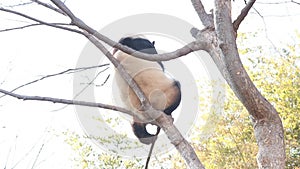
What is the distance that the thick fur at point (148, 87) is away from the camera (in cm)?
212

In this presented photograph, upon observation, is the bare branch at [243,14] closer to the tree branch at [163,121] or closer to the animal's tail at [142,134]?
the tree branch at [163,121]

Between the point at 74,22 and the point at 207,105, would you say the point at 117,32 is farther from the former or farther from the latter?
the point at 207,105

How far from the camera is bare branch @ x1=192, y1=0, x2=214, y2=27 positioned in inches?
69.3

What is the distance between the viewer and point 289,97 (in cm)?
575

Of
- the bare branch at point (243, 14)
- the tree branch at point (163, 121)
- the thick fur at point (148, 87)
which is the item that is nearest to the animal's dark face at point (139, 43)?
the thick fur at point (148, 87)

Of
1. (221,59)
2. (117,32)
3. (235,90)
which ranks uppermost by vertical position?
(117,32)

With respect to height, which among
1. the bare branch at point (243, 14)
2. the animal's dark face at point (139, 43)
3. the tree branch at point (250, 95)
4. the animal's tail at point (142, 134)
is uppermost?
the animal's dark face at point (139, 43)

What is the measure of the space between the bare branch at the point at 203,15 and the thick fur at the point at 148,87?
45cm

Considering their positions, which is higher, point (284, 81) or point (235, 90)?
point (284, 81)

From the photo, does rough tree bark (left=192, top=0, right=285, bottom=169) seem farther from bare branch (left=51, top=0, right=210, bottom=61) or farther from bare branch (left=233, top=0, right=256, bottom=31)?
bare branch (left=51, top=0, right=210, bottom=61)

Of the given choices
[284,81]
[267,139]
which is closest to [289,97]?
[284,81]

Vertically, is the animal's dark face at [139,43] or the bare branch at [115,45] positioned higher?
the animal's dark face at [139,43]

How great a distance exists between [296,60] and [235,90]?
4.63m

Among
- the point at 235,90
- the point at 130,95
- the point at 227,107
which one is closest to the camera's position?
the point at 235,90
